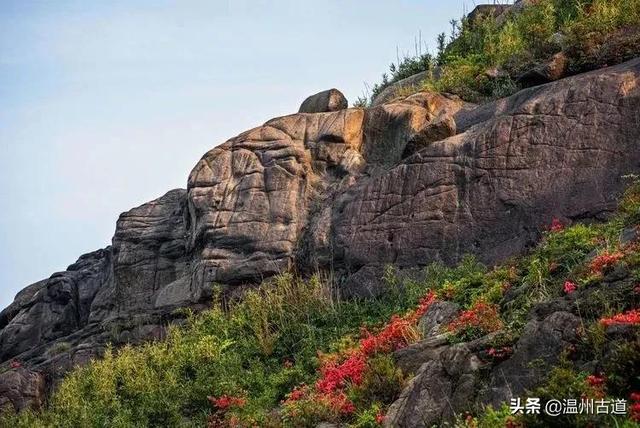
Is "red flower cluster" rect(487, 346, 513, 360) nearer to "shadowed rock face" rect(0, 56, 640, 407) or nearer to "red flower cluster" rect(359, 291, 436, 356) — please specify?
"red flower cluster" rect(359, 291, 436, 356)

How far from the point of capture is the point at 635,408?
25.6ft

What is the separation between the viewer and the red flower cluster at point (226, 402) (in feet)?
48.8

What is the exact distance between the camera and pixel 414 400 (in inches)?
414

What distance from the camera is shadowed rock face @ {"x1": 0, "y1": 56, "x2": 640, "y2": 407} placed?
16.6 metres

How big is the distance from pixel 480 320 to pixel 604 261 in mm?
1801

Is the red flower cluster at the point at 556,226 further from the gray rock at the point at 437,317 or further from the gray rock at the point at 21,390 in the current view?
the gray rock at the point at 21,390

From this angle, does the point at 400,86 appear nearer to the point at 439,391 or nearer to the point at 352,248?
the point at 352,248

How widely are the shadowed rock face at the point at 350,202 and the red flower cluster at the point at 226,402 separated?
4140 millimetres

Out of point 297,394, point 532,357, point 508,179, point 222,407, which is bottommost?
point 222,407

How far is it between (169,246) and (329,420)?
11.9 m

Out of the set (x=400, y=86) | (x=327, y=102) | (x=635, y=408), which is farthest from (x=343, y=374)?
(x=400, y=86)

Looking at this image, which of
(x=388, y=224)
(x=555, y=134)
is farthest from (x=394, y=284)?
(x=555, y=134)

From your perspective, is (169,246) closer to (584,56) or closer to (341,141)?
(341,141)

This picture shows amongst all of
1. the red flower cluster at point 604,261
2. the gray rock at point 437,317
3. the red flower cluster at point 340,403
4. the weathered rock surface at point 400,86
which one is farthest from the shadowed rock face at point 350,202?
the red flower cluster at point 340,403
